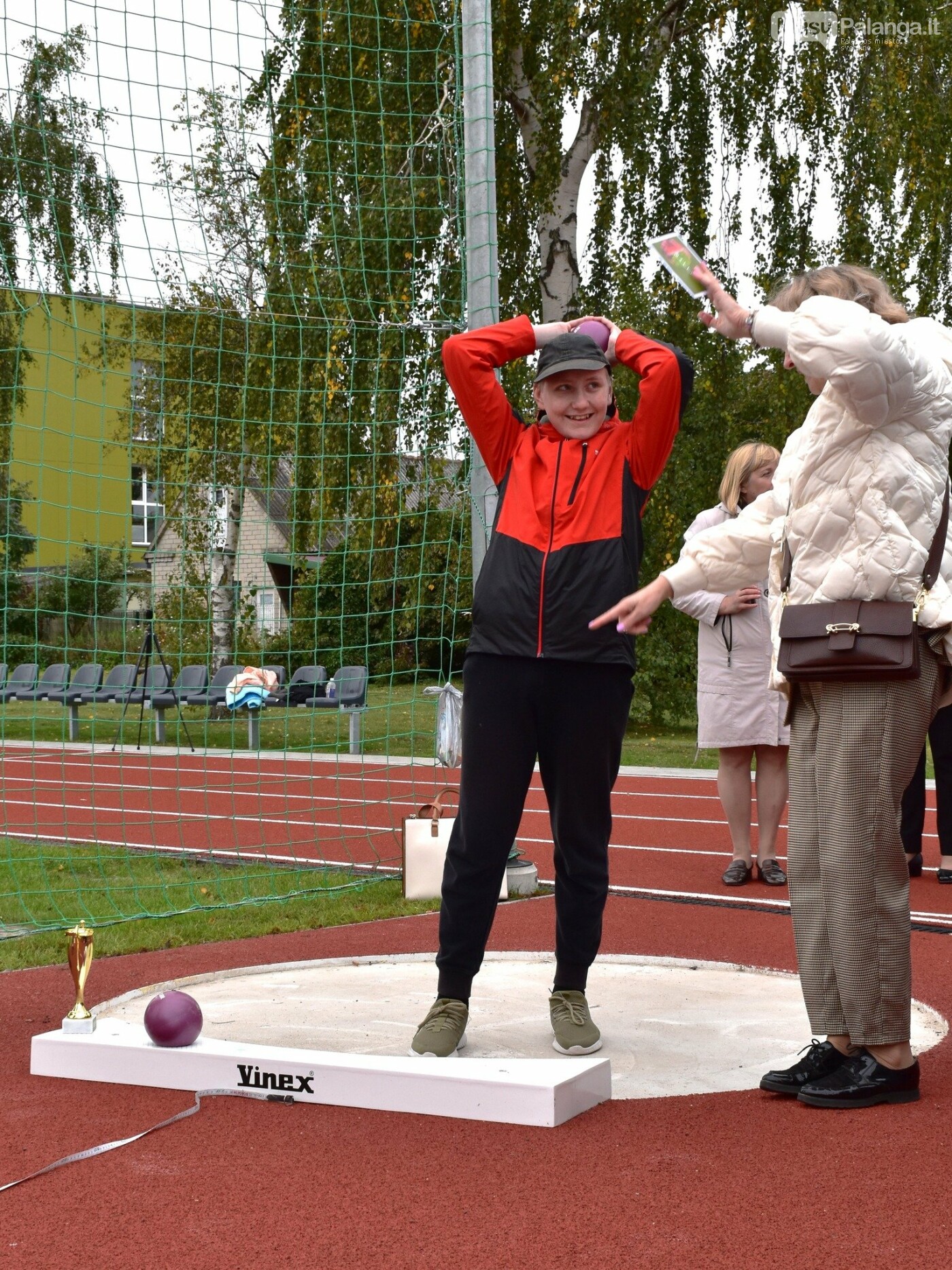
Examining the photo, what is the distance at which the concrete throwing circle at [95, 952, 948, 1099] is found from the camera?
12.7 feet

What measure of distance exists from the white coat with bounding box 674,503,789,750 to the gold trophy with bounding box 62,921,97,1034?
3.51m

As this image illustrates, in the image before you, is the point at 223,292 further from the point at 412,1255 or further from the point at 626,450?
the point at 412,1255

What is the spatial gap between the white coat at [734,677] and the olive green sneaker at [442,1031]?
3024mm

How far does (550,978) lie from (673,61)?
11.6m

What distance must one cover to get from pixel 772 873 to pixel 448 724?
3021 mm

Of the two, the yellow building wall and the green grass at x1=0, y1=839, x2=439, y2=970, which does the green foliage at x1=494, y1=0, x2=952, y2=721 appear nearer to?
the yellow building wall

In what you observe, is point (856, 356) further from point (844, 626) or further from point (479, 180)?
point (479, 180)

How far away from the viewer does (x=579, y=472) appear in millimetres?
3775

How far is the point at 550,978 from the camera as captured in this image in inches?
193

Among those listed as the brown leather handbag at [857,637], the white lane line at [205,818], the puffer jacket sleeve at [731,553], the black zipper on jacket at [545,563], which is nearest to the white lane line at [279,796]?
the white lane line at [205,818]

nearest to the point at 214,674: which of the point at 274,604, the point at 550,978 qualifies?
the point at 274,604

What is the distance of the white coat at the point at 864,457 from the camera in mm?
3143

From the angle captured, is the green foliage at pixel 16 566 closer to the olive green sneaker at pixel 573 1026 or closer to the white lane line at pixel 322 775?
the white lane line at pixel 322 775

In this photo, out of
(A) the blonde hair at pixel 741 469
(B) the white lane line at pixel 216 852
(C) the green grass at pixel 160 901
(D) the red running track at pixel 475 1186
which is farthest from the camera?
(B) the white lane line at pixel 216 852
